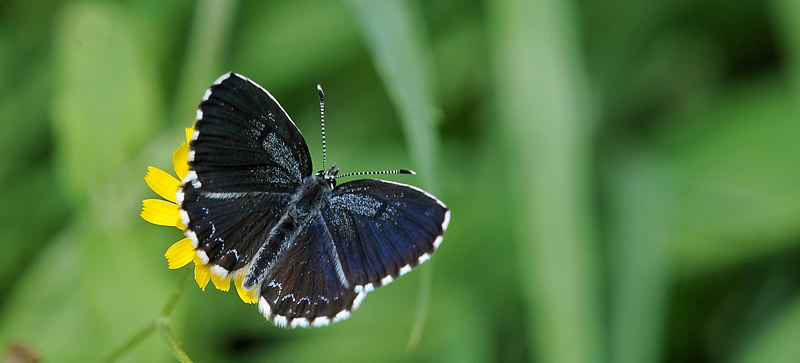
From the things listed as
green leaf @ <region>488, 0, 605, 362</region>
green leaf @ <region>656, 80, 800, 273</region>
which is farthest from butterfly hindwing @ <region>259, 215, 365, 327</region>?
green leaf @ <region>656, 80, 800, 273</region>

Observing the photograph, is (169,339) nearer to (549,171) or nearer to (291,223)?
(291,223)

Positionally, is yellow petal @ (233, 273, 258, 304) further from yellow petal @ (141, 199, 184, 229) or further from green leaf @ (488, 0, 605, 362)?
green leaf @ (488, 0, 605, 362)

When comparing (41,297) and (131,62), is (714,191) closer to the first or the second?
(131,62)

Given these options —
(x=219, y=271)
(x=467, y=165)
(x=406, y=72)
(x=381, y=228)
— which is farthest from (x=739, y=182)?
(x=219, y=271)

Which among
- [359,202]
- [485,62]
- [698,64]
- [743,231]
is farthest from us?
[698,64]

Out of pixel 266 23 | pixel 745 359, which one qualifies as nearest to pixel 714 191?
pixel 745 359
